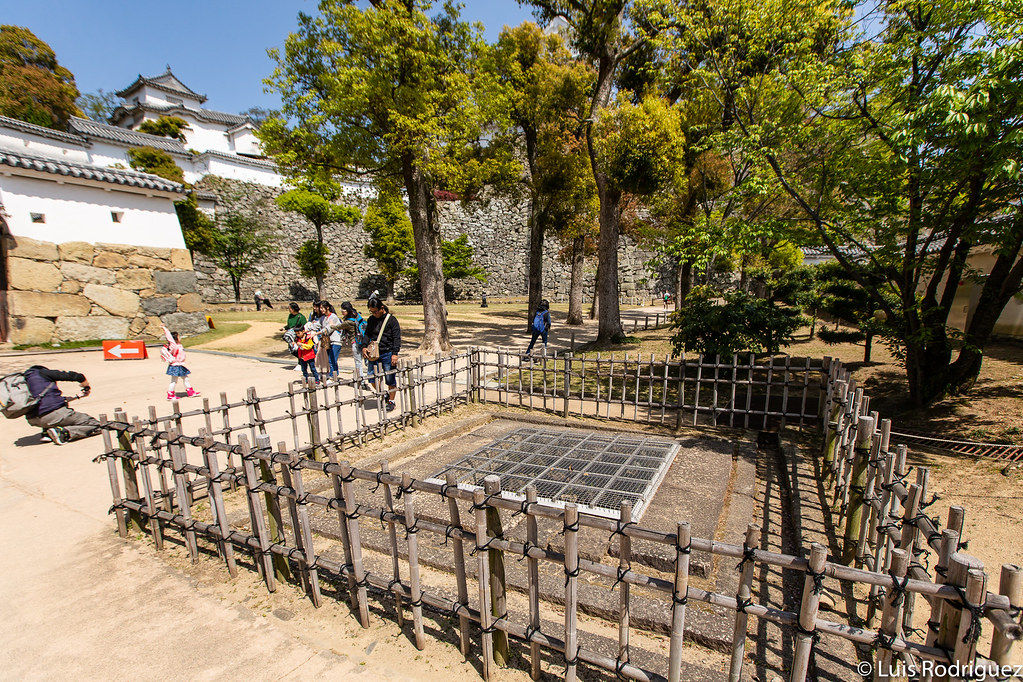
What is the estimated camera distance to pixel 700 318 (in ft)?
25.0

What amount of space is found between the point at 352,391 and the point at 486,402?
2633mm

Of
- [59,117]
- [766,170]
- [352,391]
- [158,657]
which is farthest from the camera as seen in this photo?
[59,117]

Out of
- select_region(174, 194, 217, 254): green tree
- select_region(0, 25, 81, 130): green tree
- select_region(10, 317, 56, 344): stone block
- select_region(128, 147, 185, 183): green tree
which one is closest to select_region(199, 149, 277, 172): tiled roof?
select_region(174, 194, 217, 254): green tree

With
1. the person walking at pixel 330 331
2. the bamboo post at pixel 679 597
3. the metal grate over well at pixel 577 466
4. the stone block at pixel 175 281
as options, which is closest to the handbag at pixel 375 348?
the person walking at pixel 330 331

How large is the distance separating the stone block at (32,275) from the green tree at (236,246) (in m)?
12.4

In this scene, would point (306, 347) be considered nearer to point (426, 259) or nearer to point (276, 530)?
point (426, 259)

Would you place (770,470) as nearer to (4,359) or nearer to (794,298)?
(4,359)

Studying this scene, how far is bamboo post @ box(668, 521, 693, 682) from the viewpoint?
7.09 feet

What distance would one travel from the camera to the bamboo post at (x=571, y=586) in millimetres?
2326

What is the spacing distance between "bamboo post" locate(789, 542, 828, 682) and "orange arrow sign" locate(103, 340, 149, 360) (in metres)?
13.9

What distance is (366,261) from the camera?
3266 centimetres

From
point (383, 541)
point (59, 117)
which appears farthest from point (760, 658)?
point (59, 117)

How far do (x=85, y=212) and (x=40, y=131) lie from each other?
53.3 ft

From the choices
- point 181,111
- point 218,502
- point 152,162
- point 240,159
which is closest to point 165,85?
point 181,111
